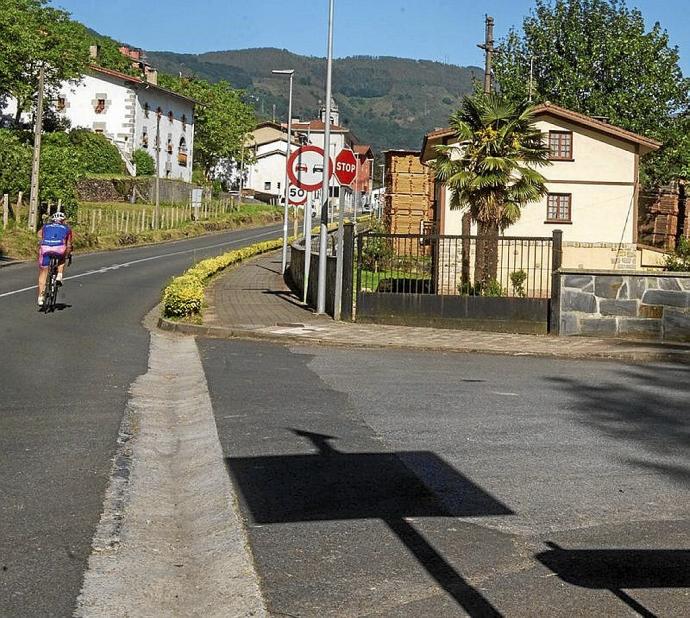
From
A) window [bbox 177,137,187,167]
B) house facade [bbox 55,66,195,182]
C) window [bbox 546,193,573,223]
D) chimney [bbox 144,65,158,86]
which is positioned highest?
chimney [bbox 144,65,158,86]

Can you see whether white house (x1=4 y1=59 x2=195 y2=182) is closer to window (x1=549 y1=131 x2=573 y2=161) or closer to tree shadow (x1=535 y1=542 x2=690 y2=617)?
window (x1=549 y1=131 x2=573 y2=161)

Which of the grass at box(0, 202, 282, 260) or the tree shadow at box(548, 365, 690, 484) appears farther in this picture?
the grass at box(0, 202, 282, 260)

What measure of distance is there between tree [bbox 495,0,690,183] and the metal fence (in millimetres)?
39492

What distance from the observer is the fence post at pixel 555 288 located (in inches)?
754

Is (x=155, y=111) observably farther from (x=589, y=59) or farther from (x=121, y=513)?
(x=121, y=513)

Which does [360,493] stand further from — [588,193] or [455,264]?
[588,193]

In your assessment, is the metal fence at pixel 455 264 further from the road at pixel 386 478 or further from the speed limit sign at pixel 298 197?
the speed limit sign at pixel 298 197

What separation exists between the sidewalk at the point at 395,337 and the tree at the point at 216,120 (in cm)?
8014

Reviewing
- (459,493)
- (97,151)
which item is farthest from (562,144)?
(97,151)

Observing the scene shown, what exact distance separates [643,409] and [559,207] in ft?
87.0

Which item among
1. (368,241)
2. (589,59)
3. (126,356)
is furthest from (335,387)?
(589,59)

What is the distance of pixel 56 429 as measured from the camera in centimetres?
863

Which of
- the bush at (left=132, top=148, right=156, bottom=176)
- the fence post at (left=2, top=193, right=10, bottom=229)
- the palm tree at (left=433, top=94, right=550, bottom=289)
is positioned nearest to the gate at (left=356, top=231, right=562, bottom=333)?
the palm tree at (left=433, top=94, right=550, bottom=289)

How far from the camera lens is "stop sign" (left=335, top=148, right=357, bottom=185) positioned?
65.7 feet
